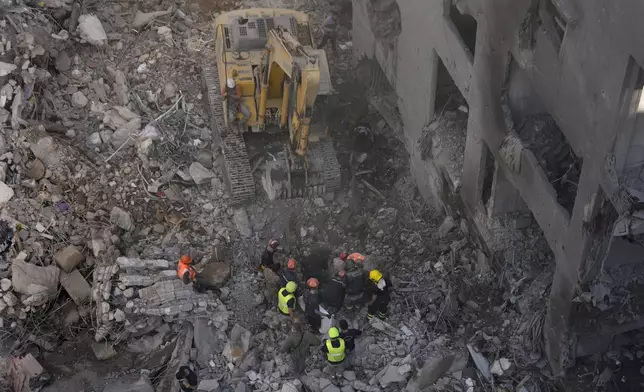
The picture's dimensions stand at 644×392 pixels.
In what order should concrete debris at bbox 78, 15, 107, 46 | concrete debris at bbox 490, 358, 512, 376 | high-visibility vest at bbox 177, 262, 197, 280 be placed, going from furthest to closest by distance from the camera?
concrete debris at bbox 78, 15, 107, 46
high-visibility vest at bbox 177, 262, 197, 280
concrete debris at bbox 490, 358, 512, 376

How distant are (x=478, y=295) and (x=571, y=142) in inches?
153

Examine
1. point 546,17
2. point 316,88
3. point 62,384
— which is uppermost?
point 546,17

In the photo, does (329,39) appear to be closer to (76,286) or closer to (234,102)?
(234,102)

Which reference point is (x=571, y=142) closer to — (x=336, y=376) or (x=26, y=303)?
(x=336, y=376)

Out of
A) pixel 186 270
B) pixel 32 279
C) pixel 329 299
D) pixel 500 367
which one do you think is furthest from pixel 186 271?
pixel 500 367

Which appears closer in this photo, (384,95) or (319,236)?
(319,236)

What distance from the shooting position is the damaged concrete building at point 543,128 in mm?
9695

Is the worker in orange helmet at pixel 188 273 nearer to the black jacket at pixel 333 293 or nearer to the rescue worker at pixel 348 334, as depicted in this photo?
the black jacket at pixel 333 293

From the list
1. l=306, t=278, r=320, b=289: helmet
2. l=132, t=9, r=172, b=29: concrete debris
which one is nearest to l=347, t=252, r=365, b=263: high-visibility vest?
l=306, t=278, r=320, b=289: helmet

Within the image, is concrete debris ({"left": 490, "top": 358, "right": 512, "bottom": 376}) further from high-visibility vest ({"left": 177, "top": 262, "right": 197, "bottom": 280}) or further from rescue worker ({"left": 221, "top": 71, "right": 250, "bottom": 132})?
rescue worker ({"left": 221, "top": 71, "right": 250, "bottom": 132})

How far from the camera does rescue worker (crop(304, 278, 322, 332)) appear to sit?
44.7 ft

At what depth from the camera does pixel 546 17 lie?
1088 cm

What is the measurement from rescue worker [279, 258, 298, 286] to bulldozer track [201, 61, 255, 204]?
218 cm

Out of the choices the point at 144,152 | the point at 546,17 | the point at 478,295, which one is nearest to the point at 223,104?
the point at 144,152
